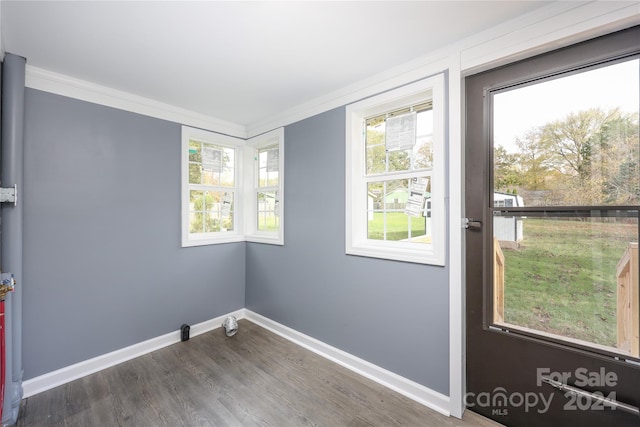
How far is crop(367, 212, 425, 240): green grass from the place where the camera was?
82.7 inches

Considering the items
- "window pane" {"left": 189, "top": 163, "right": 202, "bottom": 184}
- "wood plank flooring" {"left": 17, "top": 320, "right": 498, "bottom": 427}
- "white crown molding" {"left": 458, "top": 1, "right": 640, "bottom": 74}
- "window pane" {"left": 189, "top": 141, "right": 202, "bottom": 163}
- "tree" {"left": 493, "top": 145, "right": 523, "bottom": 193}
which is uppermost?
"white crown molding" {"left": 458, "top": 1, "right": 640, "bottom": 74}

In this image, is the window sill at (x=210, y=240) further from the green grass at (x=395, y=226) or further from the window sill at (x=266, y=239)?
the green grass at (x=395, y=226)

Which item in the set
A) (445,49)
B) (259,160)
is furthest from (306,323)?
(445,49)

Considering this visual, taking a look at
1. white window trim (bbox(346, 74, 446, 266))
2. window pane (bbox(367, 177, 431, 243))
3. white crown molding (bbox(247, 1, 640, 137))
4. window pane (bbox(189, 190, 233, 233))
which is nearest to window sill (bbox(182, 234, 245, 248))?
window pane (bbox(189, 190, 233, 233))

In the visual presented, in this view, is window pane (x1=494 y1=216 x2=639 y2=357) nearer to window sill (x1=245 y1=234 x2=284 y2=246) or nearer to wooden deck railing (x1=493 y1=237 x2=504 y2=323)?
wooden deck railing (x1=493 y1=237 x2=504 y2=323)

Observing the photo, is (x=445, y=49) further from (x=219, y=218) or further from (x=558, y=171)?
(x=219, y=218)

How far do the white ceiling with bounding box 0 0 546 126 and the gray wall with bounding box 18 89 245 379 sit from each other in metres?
0.47

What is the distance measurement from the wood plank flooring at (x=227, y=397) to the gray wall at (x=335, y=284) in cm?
25

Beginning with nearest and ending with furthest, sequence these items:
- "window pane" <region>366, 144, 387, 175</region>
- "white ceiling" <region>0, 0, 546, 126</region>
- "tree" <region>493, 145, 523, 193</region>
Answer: "white ceiling" <region>0, 0, 546, 126</region>
"tree" <region>493, 145, 523, 193</region>
"window pane" <region>366, 144, 387, 175</region>

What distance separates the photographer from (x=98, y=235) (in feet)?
7.65

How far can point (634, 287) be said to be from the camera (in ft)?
4.32

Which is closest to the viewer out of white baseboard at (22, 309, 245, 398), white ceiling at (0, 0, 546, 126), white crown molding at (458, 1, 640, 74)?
white crown molding at (458, 1, 640, 74)

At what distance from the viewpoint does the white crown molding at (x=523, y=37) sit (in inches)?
51.4

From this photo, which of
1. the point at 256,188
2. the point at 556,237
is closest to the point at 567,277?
the point at 556,237
